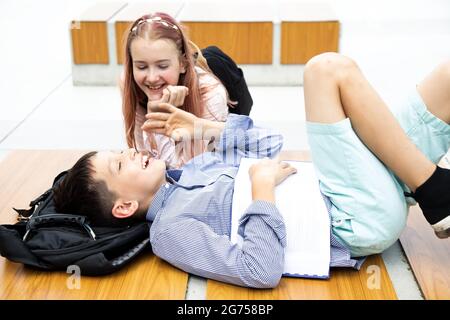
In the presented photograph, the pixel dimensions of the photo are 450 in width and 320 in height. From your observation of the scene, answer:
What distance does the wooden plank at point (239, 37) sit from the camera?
432cm

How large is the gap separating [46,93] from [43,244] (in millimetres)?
2556

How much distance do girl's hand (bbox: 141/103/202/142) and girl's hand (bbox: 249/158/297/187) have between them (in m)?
0.29

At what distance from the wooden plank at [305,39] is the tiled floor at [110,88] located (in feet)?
0.76

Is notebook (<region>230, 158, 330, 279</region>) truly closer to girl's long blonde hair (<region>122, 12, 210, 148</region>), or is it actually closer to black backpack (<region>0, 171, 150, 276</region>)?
black backpack (<region>0, 171, 150, 276</region>)

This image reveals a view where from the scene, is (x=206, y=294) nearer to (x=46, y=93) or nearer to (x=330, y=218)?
(x=330, y=218)

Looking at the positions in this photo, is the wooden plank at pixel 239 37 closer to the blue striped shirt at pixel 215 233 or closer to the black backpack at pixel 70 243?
the blue striped shirt at pixel 215 233

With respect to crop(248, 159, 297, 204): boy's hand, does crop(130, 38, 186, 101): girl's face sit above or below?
above

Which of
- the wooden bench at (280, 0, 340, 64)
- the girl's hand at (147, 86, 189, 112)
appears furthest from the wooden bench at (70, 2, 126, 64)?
the girl's hand at (147, 86, 189, 112)

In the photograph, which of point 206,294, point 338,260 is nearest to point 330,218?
point 338,260

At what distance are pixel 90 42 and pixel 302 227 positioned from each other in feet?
9.75

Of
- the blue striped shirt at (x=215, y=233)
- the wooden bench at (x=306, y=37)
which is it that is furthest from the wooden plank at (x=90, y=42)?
the blue striped shirt at (x=215, y=233)

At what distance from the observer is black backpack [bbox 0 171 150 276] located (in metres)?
1.81

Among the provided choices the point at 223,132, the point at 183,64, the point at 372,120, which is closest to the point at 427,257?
the point at 372,120

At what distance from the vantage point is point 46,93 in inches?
166
